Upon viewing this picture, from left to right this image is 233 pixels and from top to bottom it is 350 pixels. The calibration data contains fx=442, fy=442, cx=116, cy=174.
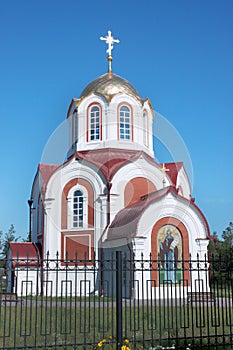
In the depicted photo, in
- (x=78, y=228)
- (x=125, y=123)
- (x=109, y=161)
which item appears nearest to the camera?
(x=78, y=228)

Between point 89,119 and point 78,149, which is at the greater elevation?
point 89,119

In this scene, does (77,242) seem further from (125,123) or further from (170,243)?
(125,123)

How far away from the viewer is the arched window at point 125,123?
77.3 ft

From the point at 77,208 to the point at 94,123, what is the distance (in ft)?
17.2

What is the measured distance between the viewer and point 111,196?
20.5 metres

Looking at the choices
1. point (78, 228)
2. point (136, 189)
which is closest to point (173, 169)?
point (136, 189)

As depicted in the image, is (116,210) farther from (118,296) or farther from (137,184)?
(118,296)

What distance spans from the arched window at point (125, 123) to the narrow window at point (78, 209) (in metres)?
4.28

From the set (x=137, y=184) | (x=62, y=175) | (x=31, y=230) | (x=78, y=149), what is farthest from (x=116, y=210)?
(x=31, y=230)

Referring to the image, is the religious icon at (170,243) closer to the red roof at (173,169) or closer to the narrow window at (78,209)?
the narrow window at (78,209)

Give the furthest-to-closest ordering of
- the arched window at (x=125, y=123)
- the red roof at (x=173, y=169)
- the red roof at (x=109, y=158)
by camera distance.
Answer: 1. the arched window at (x=125, y=123)
2. the red roof at (x=173, y=169)
3. the red roof at (x=109, y=158)

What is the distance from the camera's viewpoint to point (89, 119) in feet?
78.2

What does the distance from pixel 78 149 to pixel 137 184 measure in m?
4.17

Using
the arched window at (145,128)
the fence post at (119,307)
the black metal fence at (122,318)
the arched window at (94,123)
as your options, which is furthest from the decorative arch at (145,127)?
the fence post at (119,307)
